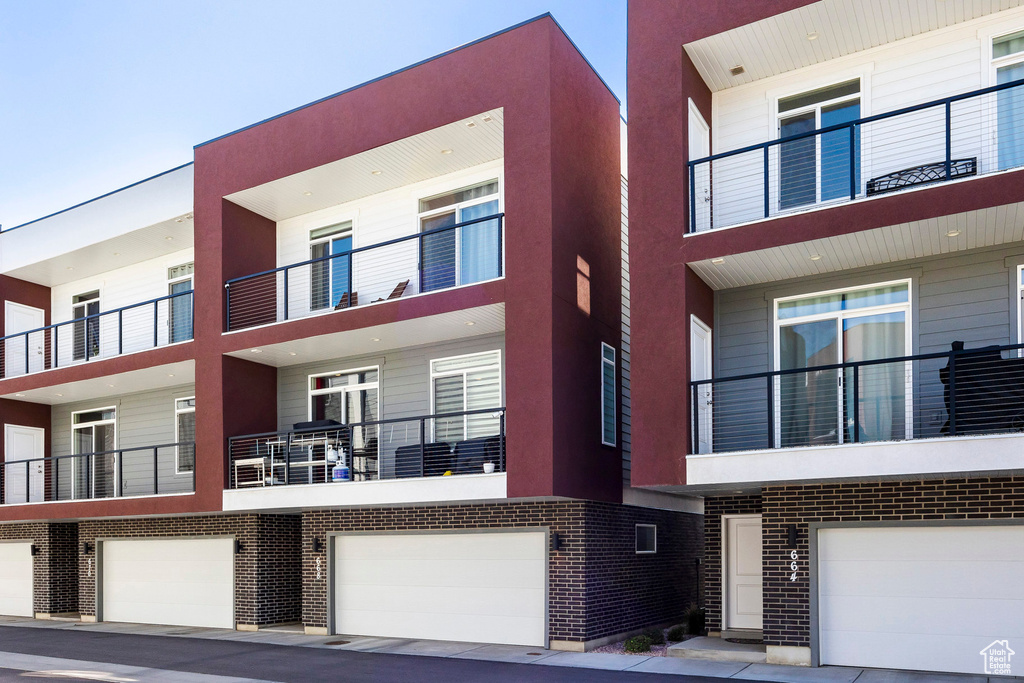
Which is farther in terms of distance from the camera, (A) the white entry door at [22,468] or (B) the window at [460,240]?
(A) the white entry door at [22,468]

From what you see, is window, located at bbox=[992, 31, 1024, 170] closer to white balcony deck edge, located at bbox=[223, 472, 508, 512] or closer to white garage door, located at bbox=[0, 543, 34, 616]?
white balcony deck edge, located at bbox=[223, 472, 508, 512]

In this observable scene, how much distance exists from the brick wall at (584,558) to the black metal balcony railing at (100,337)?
6039 millimetres

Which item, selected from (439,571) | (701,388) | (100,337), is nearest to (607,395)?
(701,388)

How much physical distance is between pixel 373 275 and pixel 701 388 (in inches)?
288

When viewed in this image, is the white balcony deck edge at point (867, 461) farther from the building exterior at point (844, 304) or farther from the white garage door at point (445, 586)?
the white garage door at point (445, 586)

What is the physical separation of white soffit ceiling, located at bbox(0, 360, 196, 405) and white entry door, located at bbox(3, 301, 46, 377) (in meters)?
1.04

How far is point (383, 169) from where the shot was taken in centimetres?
1661

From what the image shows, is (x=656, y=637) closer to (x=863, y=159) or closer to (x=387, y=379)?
(x=387, y=379)

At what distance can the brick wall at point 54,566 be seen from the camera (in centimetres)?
2177

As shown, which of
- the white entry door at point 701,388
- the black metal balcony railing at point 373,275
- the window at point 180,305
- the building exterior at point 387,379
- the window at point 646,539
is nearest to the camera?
the white entry door at point 701,388

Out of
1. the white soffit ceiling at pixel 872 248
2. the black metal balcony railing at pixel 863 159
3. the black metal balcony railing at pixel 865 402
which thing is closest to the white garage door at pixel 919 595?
the black metal balcony railing at pixel 865 402

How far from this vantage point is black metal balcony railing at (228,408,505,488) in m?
14.6

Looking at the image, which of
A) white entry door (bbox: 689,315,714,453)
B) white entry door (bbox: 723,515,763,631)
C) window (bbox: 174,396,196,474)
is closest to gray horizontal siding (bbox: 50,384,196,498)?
window (bbox: 174,396,196,474)

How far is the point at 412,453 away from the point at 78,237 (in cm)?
1060
